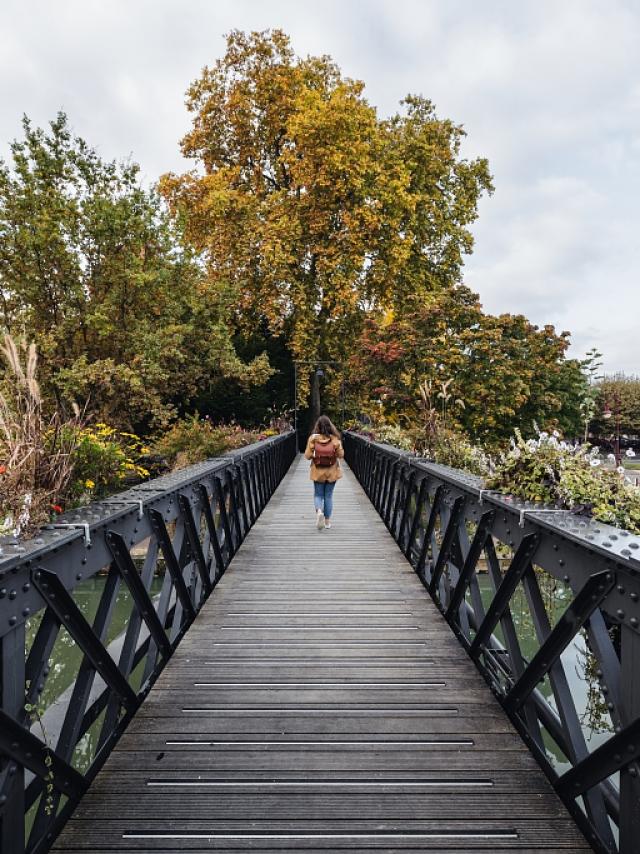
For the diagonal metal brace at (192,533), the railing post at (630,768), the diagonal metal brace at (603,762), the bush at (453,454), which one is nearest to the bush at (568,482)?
the railing post at (630,768)

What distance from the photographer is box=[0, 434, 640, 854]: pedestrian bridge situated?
210 centimetres

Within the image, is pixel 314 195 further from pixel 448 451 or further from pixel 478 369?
pixel 448 451

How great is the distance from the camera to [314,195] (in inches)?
875

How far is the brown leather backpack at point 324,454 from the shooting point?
8047 mm

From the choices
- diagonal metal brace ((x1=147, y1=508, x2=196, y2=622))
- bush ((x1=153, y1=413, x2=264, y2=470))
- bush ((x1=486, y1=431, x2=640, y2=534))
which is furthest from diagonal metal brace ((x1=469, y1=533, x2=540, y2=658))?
bush ((x1=153, y1=413, x2=264, y2=470))

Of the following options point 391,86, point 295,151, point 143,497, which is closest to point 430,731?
point 143,497

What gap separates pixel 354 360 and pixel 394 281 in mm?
5981

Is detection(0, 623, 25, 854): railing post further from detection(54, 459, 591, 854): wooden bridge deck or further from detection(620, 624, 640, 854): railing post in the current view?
detection(620, 624, 640, 854): railing post

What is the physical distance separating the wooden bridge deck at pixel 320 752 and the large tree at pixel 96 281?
49.1 feet

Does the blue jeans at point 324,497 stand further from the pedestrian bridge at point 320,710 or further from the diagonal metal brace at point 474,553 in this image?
the diagonal metal brace at point 474,553

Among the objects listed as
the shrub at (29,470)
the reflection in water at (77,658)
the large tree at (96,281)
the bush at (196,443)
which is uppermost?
the large tree at (96,281)

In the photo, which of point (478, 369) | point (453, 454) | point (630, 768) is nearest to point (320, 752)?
point (630, 768)

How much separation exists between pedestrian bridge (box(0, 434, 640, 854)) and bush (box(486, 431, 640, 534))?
0.69ft

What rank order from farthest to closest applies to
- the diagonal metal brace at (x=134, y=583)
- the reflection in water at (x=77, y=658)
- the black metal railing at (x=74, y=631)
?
the reflection in water at (x=77, y=658)
the diagonal metal brace at (x=134, y=583)
the black metal railing at (x=74, y=631)
